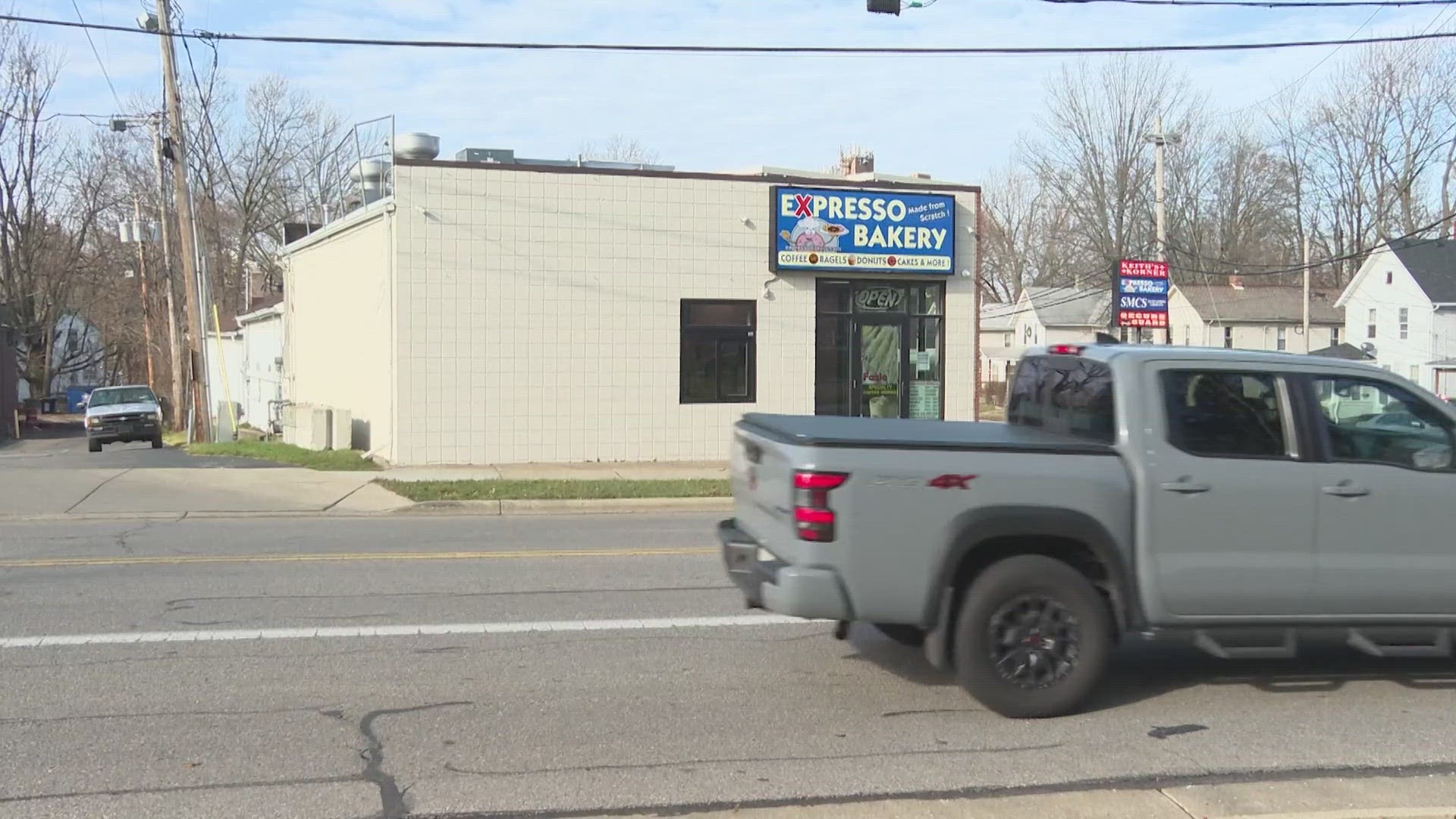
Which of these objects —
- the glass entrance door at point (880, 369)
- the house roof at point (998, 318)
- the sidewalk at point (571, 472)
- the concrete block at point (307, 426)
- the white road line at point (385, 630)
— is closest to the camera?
the white road line at point (385, 630)

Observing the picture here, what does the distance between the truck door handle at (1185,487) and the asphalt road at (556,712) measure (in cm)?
114

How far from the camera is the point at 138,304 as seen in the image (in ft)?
203

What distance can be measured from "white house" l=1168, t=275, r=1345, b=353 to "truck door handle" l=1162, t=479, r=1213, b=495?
54.0 m

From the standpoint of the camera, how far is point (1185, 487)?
6035mm

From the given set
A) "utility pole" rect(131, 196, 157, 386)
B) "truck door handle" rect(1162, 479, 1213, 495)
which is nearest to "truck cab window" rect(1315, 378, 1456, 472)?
"truck door handle" rect(1162, 479, 1213, 495)

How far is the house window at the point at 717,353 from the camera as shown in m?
19.8

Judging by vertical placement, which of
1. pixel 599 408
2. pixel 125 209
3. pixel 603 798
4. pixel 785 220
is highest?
pixel 125 209

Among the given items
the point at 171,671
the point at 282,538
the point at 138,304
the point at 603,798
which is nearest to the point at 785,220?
the point at 282,538

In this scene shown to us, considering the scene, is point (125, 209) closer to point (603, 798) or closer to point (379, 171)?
point (379, 171)

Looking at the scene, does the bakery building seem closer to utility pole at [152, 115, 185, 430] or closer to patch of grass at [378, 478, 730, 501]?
patch of grass at [378, 478, 730, 501]

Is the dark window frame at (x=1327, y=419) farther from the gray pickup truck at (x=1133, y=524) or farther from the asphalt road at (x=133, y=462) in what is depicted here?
the asphalt road at (x=133, y=462)

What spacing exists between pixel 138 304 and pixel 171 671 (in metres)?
61.6

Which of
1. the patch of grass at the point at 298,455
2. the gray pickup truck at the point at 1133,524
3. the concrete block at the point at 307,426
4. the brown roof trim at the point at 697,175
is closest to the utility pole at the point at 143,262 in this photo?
the concrete block at the point at 307,426

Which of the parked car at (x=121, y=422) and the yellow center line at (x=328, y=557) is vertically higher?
the parked car at (x=121, y=422)
